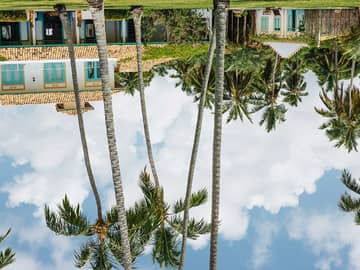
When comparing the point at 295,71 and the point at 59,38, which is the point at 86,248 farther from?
the point at 295,71

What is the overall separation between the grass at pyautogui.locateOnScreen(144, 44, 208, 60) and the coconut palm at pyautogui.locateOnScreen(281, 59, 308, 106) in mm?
9900

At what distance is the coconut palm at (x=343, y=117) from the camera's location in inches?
1645

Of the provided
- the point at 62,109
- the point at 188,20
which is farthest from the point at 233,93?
the point at 62,109

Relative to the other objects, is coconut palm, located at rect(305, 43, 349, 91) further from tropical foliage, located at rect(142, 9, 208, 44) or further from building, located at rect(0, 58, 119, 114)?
building, located at rect(0, 58, 119, 114)

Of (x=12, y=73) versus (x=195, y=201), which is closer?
(x=195, y=201)

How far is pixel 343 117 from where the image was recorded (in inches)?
1668

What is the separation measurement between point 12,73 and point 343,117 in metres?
19.8

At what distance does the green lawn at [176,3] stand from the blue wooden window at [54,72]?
592cm

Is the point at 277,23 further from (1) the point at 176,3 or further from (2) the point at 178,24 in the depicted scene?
(1) the point at 176,3

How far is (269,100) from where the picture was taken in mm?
51312

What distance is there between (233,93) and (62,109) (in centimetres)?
1139

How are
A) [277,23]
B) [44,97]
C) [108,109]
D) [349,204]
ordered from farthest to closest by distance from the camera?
[277,23], [44,97], [349,204], [108,109]

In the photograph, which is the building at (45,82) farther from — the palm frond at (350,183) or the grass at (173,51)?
the palm frond at (350,183)

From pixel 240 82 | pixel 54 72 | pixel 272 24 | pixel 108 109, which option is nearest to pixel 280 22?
pixel 272 24
